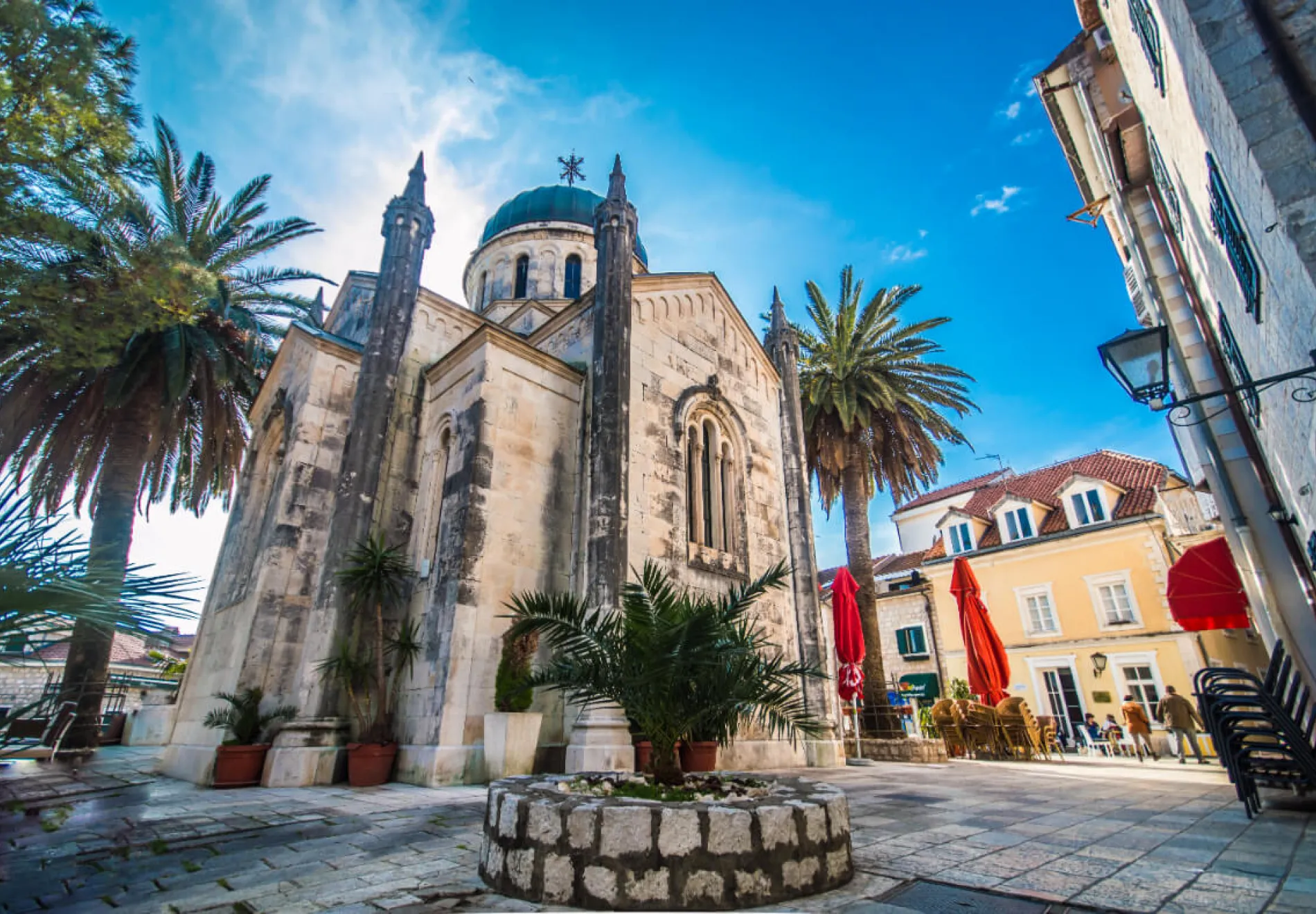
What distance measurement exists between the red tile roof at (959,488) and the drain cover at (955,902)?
102 ft

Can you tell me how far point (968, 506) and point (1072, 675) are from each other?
861cm

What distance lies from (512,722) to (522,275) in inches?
605

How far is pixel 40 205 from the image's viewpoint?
8.04 m

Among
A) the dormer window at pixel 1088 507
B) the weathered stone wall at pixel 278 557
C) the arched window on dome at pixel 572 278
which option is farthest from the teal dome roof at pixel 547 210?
the dormer window at pixel 1088 507

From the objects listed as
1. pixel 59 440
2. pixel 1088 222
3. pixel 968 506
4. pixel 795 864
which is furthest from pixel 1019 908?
pixel 968 506

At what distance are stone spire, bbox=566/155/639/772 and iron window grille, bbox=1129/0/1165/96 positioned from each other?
800 centimetres

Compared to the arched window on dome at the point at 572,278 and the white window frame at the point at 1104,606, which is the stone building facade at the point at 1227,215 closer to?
the white window frame at the point at 1104,606

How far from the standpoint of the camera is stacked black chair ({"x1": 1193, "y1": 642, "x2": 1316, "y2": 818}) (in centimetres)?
535

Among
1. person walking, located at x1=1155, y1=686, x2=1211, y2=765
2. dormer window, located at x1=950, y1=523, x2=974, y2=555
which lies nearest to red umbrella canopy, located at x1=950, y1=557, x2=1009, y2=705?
person walking, located at x1=1155, y1=686, x2=1211, y2=765

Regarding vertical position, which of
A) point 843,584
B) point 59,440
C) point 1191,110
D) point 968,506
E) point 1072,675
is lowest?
point 1072,675

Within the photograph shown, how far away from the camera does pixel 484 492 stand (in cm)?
993

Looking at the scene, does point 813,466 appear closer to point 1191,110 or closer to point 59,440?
point 1191,110

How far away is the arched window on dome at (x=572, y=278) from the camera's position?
19.9 meters

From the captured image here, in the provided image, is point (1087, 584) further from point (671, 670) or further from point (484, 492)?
point (671, 670)
